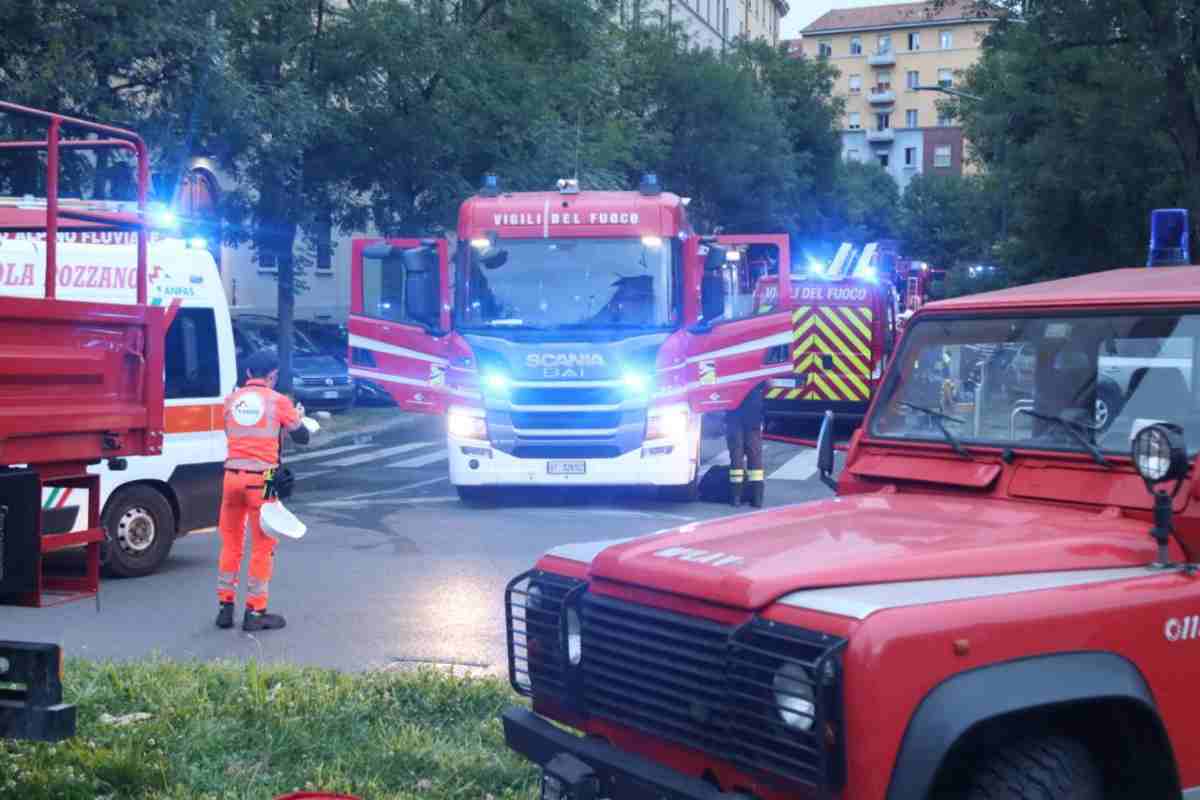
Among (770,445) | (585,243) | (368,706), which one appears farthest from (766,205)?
(368,706)

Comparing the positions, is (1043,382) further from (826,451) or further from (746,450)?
(746,450)

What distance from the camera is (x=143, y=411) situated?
249 inches

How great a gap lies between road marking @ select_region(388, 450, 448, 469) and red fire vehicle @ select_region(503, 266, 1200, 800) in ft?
48.6

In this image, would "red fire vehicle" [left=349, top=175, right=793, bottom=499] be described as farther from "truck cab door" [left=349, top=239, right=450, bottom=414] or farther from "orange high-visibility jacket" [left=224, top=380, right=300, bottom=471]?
"orange high-visibility jacket" [left=224, top=380, right=300, bottom=471]

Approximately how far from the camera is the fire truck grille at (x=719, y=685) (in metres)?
3.75

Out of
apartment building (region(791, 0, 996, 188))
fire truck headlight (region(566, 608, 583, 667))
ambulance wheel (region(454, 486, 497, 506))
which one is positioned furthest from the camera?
apartment building (region(791, 0, 996, 188))

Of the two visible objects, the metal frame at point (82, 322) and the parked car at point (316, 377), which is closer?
the metal frame at point (82, 322)

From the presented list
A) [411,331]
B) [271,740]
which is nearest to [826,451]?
[271,740]

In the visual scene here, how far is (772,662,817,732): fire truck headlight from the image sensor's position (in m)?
3.78

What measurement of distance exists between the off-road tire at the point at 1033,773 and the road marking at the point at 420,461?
15.9 m

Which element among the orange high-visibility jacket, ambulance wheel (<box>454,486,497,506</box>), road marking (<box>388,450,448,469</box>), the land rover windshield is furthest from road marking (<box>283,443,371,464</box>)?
the land rover windshield

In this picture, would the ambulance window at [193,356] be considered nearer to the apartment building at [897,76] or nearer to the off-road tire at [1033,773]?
the off-road tire at [1033,773]

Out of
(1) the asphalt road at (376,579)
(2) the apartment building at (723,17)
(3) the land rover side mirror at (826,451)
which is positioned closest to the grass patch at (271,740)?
(1) the asphalt road at (376,579)

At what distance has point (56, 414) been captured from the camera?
18.9ft
